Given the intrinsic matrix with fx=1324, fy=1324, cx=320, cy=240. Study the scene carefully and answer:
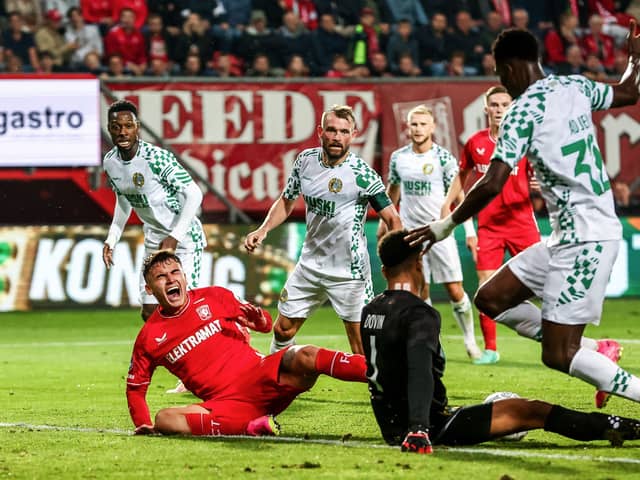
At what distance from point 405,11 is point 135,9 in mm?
4477

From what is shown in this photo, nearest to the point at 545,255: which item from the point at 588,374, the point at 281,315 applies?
the point at 588,374

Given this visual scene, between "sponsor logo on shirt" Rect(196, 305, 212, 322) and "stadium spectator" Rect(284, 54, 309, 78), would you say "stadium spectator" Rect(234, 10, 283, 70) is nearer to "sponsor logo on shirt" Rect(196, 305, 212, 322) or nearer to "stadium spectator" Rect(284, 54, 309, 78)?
"stadium spectator" Rect(284, 54, 309, 78)

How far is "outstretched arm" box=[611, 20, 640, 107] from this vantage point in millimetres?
7145

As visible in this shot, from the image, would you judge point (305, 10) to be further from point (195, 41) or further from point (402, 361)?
point (402, 361)

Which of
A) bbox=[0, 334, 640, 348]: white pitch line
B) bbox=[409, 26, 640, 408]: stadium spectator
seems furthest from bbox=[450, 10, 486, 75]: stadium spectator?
bbox=[409, 26, 640, 408]: stadium spectator

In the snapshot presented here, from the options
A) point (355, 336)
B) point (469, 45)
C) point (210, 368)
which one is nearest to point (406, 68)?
point (469, 45)

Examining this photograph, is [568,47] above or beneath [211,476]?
above

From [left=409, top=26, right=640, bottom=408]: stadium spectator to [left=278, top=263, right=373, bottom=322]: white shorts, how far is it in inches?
106

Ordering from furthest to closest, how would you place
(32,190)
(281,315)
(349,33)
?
(349,33) → (32,190) → (281,315)

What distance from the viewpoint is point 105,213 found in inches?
718

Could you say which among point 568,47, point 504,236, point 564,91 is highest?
point 568,47

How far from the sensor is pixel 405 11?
21812 millimetres

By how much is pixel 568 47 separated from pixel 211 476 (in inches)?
644

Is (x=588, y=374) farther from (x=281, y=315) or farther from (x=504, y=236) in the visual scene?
(x=504, y=236)
